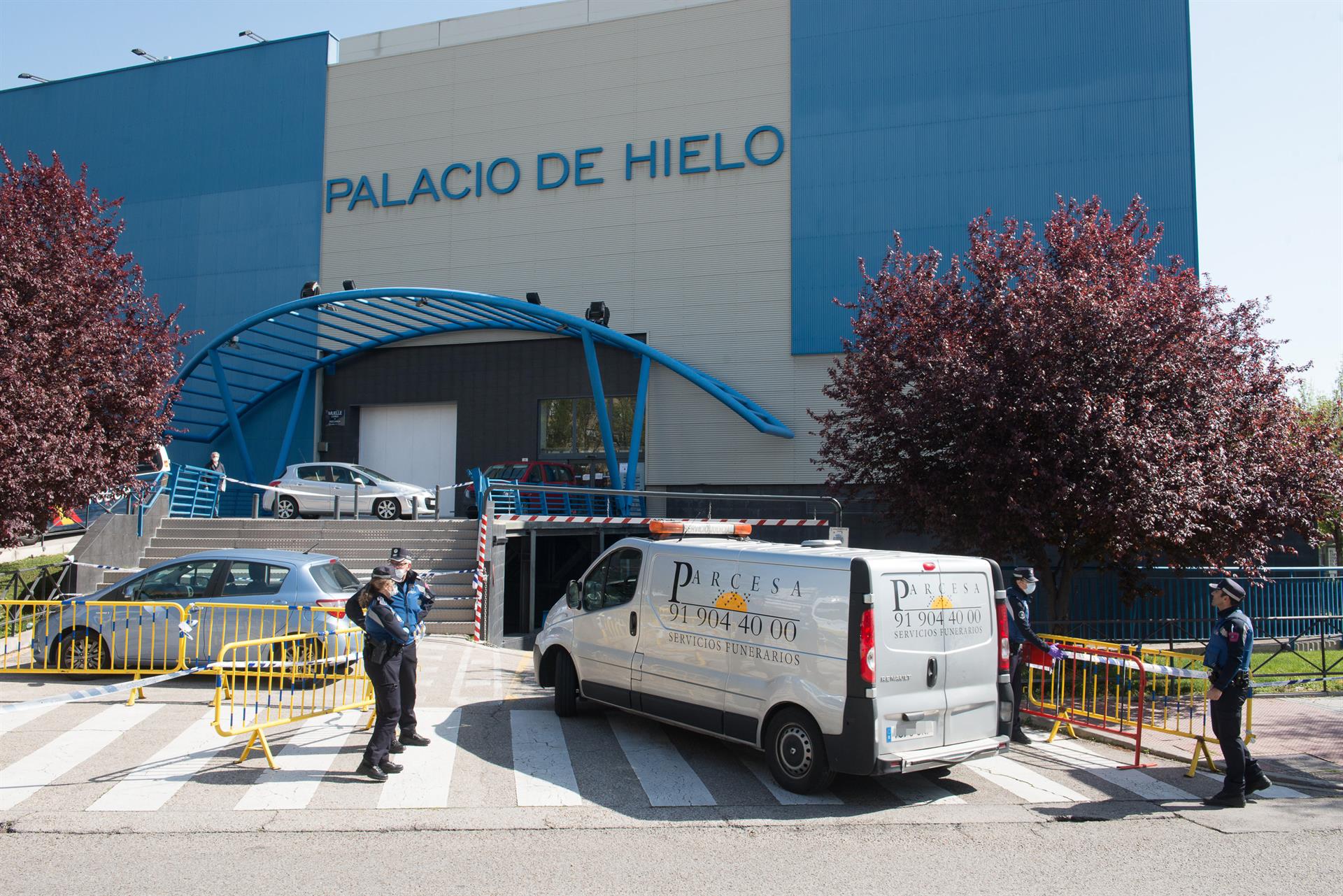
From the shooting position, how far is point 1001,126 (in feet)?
79.6

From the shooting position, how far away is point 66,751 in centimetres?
796

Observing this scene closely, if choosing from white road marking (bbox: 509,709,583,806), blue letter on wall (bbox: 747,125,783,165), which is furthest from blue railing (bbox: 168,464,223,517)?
blue letter on wall (bbox: 747,125,783,165)

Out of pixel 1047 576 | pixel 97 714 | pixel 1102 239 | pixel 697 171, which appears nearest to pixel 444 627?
pixel 97 714

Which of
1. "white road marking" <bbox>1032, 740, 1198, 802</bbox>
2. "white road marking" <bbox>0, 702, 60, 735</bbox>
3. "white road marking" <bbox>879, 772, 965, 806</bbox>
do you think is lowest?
"white road marking" <bbox>1032, 740, 1198, 802</bbox>

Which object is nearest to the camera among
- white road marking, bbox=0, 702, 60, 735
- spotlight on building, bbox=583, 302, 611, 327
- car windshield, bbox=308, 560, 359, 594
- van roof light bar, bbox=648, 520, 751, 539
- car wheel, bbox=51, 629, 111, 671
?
white road marking, bbox=0, 702, 60, 735

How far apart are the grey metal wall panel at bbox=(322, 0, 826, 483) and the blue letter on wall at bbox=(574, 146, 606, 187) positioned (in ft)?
0.80

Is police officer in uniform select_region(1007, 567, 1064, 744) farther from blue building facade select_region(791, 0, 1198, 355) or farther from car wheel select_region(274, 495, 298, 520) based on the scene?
car wheel select_region(274, 495, 298, 520)

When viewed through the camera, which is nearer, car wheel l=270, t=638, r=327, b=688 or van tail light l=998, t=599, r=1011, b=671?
van tail light l=998, t=599, r=1011, b=671

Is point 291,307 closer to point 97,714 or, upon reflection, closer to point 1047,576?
point 97,714

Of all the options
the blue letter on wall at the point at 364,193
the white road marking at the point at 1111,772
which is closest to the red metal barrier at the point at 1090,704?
the white road marking at the point at 1111,772

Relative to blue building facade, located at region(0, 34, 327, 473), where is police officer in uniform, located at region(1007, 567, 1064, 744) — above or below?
below

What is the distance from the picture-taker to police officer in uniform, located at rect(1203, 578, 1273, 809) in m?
7.25

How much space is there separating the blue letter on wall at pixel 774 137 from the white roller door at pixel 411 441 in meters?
11.5

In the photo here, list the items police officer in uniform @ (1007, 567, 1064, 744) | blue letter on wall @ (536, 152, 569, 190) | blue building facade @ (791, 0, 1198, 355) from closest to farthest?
police officer in uniform @ (1007, 567, 1064, 744) → blue building facade @ (791, 0, 1198, 355) → blue letter on wall @ (536, 152, 569, 190)
